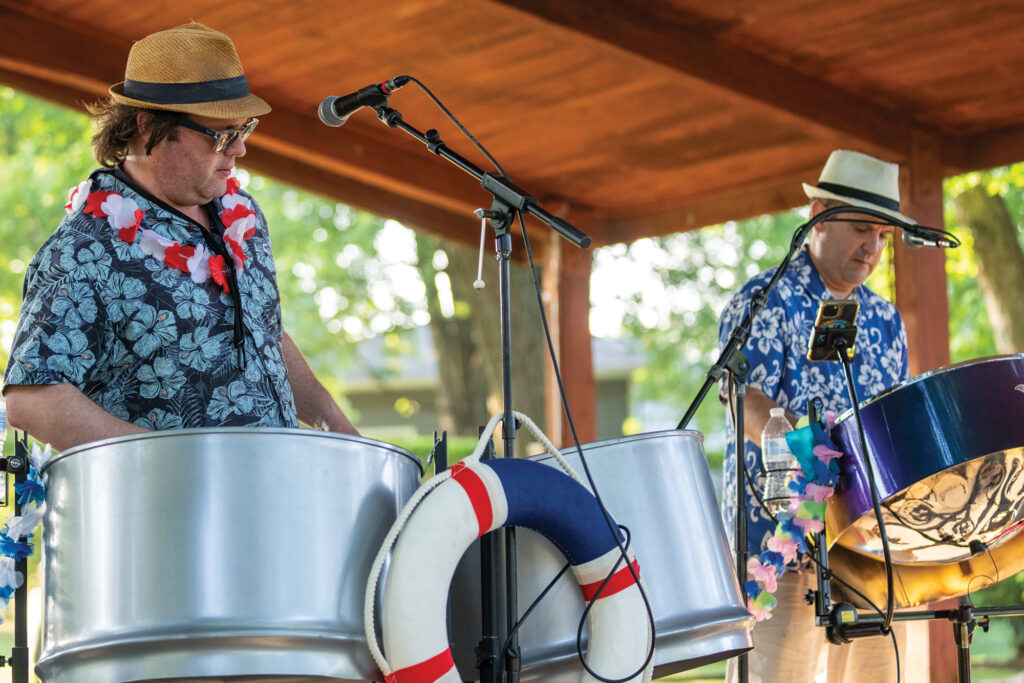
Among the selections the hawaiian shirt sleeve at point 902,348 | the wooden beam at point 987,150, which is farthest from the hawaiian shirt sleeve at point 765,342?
the wooden beam at point 987,150

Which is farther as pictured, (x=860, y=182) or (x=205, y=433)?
(x=860, y=182)

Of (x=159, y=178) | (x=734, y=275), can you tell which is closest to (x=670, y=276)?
(x=734, y=275)

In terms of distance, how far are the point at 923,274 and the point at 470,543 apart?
2622 mm

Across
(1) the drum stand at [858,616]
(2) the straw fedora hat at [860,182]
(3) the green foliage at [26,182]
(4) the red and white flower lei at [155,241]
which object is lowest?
(1) the drum stand at [858,616]

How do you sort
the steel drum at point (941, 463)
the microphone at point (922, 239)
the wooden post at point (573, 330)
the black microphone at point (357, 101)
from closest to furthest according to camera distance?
the black microphone at point (357, 101), the steel drum at point (941, 463), the microphone at point (922, 239), the wooden post at point (573, 330)

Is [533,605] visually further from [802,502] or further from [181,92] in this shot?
[181,92]

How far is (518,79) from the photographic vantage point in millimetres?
3820

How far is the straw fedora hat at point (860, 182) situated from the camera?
3.06 m

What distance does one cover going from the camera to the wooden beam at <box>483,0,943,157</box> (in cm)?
330

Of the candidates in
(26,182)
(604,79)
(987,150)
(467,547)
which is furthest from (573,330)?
(26,182)

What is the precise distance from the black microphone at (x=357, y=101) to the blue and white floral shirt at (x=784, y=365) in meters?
1.04

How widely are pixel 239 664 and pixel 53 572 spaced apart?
0.33 meters

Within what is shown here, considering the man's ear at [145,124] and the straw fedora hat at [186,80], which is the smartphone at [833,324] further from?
the man's ear at [145,124]

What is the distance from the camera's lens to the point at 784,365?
2.78m
